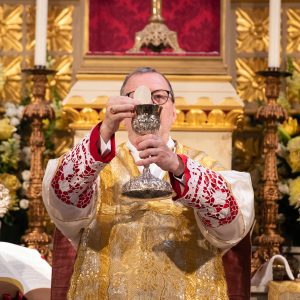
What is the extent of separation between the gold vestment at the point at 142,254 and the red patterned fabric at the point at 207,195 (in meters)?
0.16

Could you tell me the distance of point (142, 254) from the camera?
3.56 metres

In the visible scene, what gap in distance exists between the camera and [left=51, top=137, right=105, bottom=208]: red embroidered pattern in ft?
11.0

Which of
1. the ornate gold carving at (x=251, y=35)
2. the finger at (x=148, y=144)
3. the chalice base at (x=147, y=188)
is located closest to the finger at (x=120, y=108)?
the finger at (x=148, y=144)

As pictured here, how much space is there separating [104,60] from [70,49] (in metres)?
0.49

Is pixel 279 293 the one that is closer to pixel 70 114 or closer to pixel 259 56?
pixel 70 114

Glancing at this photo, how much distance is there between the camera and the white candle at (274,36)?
507cm

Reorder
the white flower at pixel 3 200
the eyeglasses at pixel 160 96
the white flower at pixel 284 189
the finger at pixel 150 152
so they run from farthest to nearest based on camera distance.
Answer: the white flower at pixel 284 189, the white flower at pixel 3 200, the eyeglasses at pixel 160 96, the finger at pixel 150 152

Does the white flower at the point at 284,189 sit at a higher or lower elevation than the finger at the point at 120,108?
lower

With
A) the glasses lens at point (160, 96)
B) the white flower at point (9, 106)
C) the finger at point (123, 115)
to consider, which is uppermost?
the white flower at point (9, 106)

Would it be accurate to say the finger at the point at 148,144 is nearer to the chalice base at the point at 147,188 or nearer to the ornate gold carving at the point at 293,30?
the chalice base at the point at 147,188

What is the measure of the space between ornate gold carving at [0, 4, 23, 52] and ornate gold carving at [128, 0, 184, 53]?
73 cm

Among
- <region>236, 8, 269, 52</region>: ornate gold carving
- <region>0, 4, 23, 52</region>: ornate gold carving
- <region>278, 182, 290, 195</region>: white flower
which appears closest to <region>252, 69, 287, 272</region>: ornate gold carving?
<region>278, 182, 290, 195</region>: white flower

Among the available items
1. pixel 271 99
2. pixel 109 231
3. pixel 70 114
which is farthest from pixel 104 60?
pixel 109 231

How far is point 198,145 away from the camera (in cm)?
511
